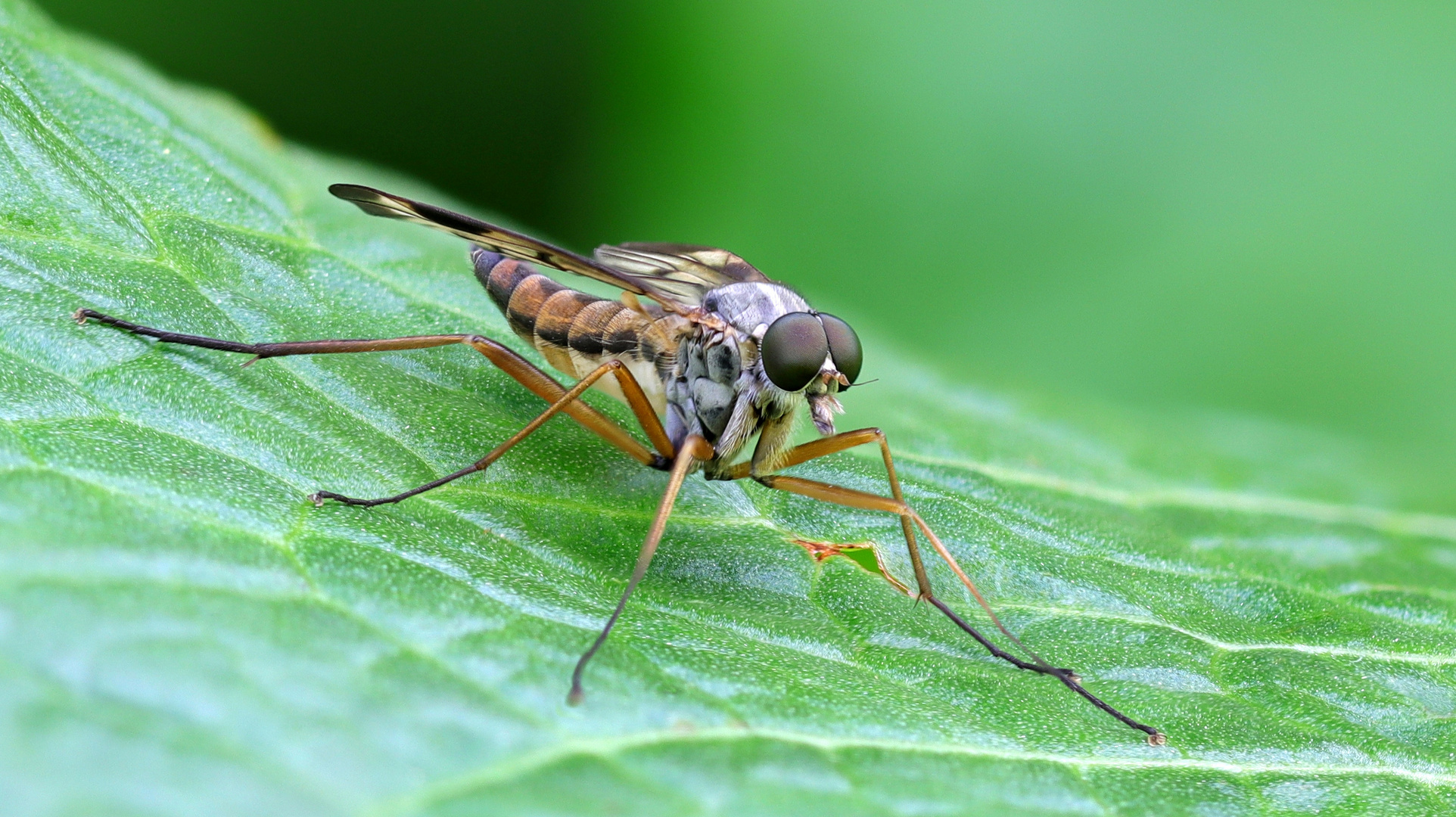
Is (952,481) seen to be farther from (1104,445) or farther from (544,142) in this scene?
(544,142)

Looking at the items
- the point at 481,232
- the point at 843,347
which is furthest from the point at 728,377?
the point at 481,232

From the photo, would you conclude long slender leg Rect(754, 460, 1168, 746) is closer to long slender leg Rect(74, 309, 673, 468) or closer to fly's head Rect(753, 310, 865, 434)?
fly's head Rect(753, 310, 865, 434)

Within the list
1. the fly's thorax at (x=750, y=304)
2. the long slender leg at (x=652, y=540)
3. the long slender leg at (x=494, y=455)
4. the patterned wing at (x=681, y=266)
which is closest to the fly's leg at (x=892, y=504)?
the long slender leg at (x=652, y=540)

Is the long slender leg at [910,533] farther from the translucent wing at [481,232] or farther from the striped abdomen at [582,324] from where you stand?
the translucent wing at [481,232]

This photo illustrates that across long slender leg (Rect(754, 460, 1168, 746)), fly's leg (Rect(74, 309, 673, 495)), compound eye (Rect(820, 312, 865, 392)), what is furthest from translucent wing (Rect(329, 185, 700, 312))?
long slender leg (Rect(754, 460, 1168, 746))

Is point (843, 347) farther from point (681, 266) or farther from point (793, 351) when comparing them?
point (681, 266)

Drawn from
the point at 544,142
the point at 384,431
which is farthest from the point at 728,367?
the point at 544,142

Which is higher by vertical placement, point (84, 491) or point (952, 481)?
point (952, 481)

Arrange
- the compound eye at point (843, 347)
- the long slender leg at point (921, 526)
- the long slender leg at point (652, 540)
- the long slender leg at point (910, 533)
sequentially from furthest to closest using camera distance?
1. the compound eye at point (843, 347)
2. the long slender leg at point (910, 533)
3. the long slender leg at point (921, 526)
4. the long slender leg at point (652, 540)
